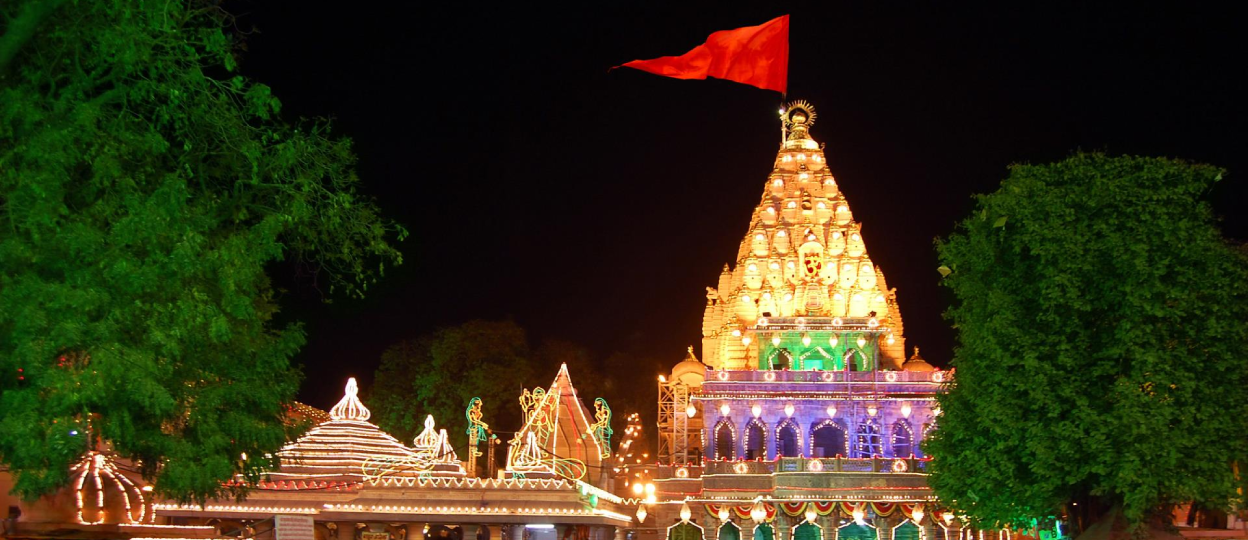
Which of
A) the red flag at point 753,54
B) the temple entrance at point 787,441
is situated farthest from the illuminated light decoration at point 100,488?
the temple entrance at point 787,441

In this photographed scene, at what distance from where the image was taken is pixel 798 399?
41.6m

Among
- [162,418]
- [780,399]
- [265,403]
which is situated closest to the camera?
[162,418]

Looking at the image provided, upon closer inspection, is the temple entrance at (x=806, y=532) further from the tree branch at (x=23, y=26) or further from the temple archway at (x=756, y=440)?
the tree branch at (x=23, y=26)

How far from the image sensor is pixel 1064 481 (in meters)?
21.6

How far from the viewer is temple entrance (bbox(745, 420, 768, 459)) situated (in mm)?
41750

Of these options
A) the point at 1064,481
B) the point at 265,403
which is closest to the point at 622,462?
the point at 1064,481

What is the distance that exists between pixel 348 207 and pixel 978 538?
29574 millimetres

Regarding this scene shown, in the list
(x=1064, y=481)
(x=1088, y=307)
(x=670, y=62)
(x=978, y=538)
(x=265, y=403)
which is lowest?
(x=978, y=538)

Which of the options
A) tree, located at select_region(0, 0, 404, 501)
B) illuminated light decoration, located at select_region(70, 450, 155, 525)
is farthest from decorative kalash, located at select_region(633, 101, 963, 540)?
tree, located at select_region(0, 0, 404, 501)

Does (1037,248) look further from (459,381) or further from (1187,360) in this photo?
(459,381)

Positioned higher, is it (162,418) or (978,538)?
(162,418)

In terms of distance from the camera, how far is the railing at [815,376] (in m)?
41.4

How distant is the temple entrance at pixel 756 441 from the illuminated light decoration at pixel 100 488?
2911cm

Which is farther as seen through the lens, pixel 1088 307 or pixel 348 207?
pixel 1088 307
